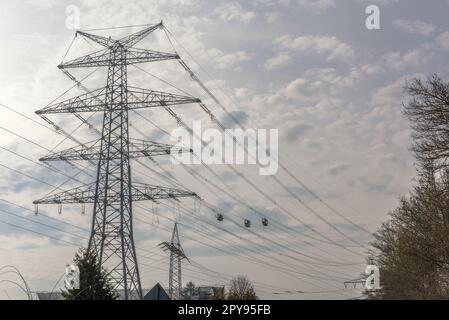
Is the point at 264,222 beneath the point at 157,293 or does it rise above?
above

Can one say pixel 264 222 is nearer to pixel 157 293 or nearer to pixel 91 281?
pixel 91 281

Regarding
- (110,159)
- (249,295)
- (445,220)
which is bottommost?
(249,295)

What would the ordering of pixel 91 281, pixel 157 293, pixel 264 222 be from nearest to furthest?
pixel 157 293 → pixel 91 281 → pixel 264 222

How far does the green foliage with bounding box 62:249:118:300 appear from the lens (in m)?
36.8

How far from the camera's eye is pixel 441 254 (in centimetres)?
2889

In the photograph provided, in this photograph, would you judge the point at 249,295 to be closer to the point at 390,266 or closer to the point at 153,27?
the point at 390,266

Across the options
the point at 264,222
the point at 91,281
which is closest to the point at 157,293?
the point at 91,281

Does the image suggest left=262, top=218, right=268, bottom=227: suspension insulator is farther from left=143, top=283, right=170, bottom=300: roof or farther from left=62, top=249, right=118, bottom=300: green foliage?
left=143, top=283, right=170, bottom=300: roof

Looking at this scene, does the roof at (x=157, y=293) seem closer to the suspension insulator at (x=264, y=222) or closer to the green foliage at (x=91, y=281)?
the green foliage at (x=91, y=281)

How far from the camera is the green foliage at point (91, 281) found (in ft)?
121

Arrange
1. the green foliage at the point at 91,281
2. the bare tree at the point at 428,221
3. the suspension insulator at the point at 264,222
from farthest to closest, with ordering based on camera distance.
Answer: the suspension insulator at the point at 264,222, the green foliage at the point at 91,281, the bare tree at the point at 428,221

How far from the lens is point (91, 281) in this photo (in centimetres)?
3716
